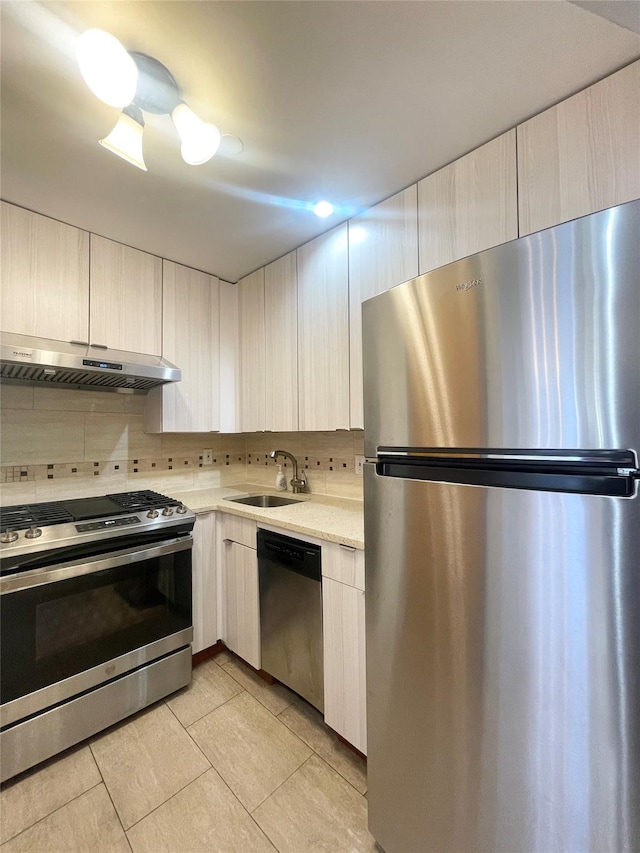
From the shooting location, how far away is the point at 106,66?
2.80 ft

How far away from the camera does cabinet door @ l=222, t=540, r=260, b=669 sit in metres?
1.77

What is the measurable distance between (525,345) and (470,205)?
34.6 inches

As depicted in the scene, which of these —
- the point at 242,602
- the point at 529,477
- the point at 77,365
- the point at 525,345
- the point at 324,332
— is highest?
the point at 324,332

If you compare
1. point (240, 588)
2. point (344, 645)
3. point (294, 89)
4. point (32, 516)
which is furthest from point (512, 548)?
point (32, 516)

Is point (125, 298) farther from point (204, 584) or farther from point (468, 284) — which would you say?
point (468, 284)

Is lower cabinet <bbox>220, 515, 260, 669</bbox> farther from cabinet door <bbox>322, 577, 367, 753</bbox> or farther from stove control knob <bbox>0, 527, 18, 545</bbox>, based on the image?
stove control knob <bbox>0, 527, 18, 545</bbox>

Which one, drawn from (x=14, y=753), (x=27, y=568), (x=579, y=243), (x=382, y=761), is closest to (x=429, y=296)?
(x=579, y=243)

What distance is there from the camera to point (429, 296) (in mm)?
870

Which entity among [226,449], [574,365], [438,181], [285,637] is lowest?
[285,637]

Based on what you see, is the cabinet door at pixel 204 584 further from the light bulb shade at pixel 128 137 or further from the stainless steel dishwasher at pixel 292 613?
the light bulb shade at pixel 128 137

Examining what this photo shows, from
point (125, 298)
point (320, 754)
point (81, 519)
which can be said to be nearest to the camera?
point (320, 754)

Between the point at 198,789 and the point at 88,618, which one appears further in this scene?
the point at 88,618

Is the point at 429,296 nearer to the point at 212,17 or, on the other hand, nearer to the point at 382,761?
the point at 212,17

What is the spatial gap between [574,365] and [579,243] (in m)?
0.23
